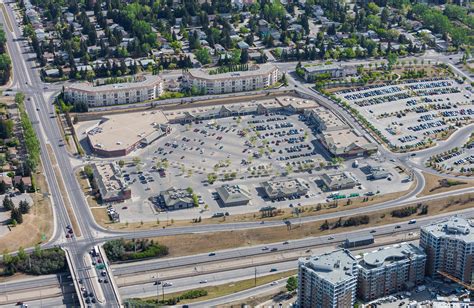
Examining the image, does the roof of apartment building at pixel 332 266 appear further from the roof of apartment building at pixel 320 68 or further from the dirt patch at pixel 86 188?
the roof of apartment building at pixel 320 68

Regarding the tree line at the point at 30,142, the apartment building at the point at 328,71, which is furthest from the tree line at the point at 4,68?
the apartment building at the point at 328,71

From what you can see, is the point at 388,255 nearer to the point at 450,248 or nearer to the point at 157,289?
the point at 450,248

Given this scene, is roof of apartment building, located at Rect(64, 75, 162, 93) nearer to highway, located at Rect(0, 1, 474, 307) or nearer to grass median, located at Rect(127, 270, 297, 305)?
highway, located at Rect(0, 1, 474, 307)

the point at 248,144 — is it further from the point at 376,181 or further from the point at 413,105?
the point at 413,105

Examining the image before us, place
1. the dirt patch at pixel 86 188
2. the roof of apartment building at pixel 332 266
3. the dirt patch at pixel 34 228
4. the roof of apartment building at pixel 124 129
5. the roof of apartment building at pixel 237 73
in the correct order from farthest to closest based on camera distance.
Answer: the roof of apartment building at pixel 237 73, the roof of apartment building at pixel 124 129, the dirt patch at pixel 86 188, the dirt patch at pixel 34 228, the roof of apartment building at pixel 332 266

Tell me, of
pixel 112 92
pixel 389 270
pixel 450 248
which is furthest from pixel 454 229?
pixel 112 92

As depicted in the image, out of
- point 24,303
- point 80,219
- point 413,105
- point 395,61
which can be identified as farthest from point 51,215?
point 395,61
